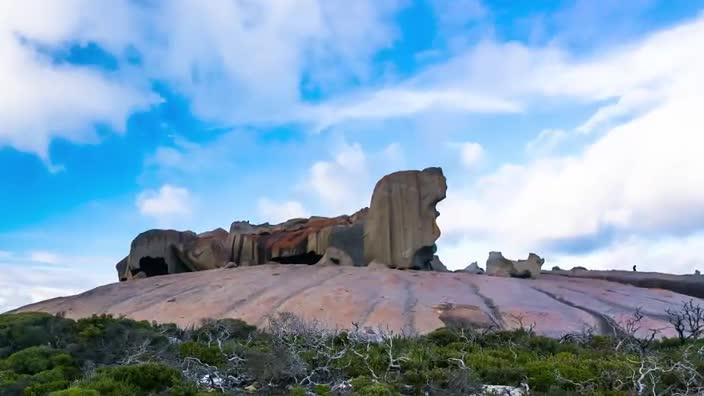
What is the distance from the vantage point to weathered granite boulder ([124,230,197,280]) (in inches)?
1107

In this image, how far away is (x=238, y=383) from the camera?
35.9 ft

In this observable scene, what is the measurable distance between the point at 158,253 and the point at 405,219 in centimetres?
959

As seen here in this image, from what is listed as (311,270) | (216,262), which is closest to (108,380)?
(311,270)

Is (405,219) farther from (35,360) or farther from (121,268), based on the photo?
(35,360)

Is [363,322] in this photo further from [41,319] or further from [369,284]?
[41,319]

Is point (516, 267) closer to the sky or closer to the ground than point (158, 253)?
closer to the ground

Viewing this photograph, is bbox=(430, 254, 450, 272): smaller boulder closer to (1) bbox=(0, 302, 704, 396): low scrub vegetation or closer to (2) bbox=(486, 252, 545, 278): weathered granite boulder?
(2) bbox=(486, 252, 545, 278): weathered granite boulder

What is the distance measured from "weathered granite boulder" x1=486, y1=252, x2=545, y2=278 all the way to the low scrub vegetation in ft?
29.6

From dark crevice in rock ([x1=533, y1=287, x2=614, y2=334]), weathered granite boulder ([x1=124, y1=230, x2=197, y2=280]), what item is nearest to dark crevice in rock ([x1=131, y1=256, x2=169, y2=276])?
weathered granite boulder ([x1=124, y1=230, x2=197, y2=280])

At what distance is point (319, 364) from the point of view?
38.6 ft

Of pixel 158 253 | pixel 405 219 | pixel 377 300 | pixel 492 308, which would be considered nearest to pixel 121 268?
pixel 158 253

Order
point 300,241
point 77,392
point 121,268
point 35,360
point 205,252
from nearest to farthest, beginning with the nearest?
point 77,392, point 35,360, point 300,241, point 205,252, point 121,268

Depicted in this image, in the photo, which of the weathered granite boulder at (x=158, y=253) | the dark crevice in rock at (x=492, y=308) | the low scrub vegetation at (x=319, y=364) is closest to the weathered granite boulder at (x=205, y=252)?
the weathered granite boulder at (x=158, y=253)

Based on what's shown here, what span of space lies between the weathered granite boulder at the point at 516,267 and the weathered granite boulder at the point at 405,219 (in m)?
2.10
